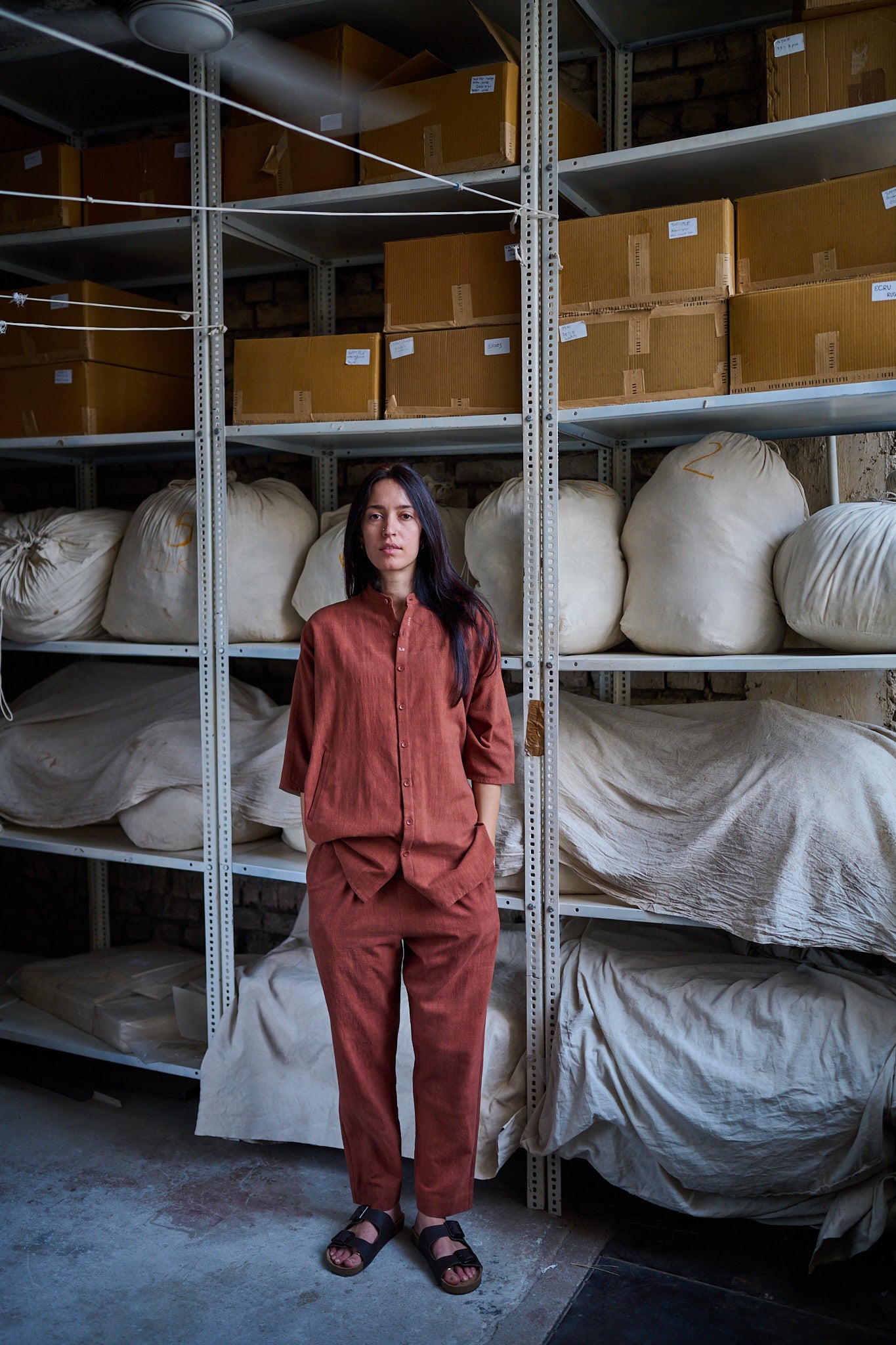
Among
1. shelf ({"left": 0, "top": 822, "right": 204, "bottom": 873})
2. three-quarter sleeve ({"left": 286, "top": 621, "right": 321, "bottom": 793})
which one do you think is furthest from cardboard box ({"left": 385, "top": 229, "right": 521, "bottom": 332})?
shelf ({"left": 0, "top": 822, "right": 204, "bottom": 873})

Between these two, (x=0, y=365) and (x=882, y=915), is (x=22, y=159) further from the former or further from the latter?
(x=882, y=915)

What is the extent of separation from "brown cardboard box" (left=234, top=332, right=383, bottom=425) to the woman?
0.52 meters

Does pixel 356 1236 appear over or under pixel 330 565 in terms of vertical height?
under

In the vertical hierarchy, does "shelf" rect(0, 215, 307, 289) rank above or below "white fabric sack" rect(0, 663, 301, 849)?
above

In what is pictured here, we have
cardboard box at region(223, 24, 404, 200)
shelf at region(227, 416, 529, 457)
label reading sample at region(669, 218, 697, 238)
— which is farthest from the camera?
cardboard box at region(223, 24, 404, 200)

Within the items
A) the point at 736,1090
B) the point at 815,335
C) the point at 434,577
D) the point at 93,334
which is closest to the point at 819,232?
the point at 815,335

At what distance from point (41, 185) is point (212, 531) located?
3.77 feet

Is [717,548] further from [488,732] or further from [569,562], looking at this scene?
[488,732]

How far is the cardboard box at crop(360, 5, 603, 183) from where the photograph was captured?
247cm

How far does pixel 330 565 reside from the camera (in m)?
2.78

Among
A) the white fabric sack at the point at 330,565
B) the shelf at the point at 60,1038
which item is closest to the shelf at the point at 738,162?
the white fabric sack at the point at 330,565

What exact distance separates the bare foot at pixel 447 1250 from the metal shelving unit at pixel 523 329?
0.31m

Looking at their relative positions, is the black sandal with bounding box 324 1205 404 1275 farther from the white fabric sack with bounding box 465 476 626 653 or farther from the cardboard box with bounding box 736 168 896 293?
the cardboard box with bounding box 736 168 896 293

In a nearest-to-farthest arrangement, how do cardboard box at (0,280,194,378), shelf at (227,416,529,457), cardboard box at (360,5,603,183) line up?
cardboard box at (360,5,603,183) → shelf at (227,416,529,457) → cardboard box at (0,280,194,378)
